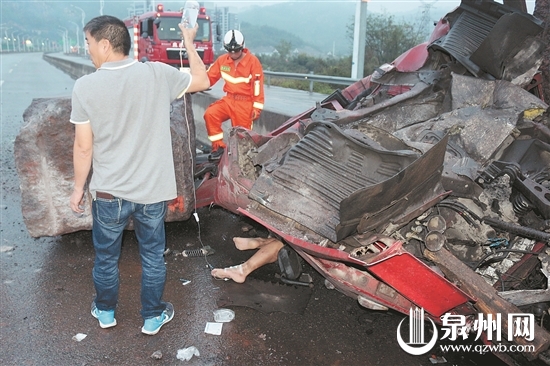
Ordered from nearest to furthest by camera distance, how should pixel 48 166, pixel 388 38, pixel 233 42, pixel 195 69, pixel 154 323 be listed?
pixel 195 69
pixel 154 323
pixel 48 166
pixel 233 42
pixel 388 38

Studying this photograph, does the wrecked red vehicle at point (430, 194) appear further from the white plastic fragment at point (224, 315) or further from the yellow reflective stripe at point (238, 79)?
the yellow reflective stripe at point (238, 79)

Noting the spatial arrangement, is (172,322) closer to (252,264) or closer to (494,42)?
(252,264)

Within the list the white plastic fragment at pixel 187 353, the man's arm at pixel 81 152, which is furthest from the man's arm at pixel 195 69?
the white plastic fragment at pixel 187 353

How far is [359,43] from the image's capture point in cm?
1224

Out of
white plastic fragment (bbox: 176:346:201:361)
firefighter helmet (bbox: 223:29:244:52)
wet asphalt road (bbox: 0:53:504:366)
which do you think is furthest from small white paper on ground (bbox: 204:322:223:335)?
firefighter helmet (bbox: 223:29:244:52)

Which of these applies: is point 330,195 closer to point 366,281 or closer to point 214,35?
point 366,281

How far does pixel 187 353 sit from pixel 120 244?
72 cm

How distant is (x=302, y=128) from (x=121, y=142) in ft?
5.00

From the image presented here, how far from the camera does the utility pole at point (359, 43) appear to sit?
39.8 feet

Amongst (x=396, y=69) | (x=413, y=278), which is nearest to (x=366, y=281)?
(x=413, y=278)

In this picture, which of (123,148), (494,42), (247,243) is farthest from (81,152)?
(494,42)

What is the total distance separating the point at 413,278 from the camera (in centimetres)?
254

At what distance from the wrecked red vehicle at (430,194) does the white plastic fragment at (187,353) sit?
0.79 m

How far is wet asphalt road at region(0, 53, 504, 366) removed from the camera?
8.93 feet
